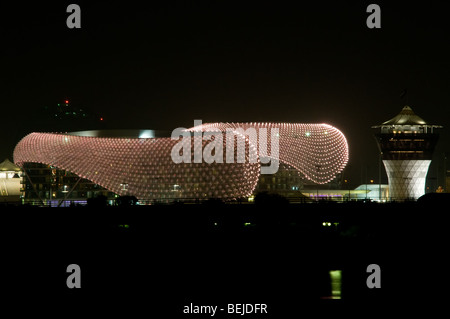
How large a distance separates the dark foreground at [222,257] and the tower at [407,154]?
172 ft

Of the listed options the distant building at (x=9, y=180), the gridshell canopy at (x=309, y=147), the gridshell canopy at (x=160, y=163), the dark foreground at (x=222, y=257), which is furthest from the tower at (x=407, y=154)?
the distant building at (x=9, y=180)

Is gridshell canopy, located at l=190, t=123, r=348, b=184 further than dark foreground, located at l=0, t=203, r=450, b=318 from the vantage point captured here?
Yes

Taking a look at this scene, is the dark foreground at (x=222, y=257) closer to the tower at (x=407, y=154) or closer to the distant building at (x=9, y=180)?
the tower at (x=407, y=154)

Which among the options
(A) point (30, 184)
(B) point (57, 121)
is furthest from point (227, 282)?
(B) point (57, 121)

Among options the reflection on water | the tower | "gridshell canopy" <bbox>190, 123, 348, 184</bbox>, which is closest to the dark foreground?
the reflection on water

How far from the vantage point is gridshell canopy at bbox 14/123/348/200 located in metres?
76.1

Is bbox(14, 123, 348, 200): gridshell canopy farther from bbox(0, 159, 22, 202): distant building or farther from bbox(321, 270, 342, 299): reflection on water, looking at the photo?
bbox(0, 159, 22, 202): distant building

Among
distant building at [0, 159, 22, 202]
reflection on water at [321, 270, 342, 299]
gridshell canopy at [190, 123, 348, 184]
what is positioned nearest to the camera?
reflection on water at [321, 270, 342, 299]

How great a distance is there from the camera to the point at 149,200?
2825 inches

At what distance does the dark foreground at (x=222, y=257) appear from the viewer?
47250 millimetres

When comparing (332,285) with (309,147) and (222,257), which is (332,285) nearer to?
(222,257)

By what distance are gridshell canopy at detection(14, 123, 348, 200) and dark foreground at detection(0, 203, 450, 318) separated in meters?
12.8

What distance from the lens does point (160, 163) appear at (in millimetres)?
78500

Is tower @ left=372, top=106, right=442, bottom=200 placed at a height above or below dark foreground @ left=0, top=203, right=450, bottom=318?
above
